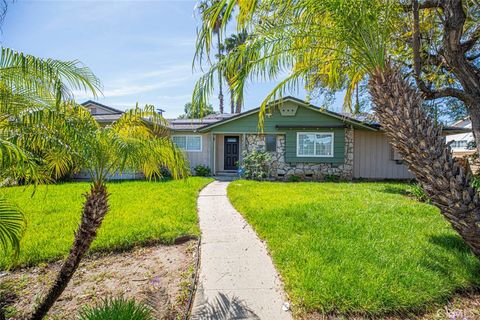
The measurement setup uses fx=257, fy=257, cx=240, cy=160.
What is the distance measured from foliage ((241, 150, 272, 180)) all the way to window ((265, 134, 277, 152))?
31.6 inches

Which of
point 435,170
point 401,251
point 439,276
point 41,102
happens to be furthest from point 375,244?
point 41,102

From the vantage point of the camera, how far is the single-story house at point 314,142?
14.2m

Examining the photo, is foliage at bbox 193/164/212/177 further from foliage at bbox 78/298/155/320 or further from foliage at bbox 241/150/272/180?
foliage at bbox 78/298/155/320

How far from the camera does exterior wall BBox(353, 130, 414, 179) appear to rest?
14688mm

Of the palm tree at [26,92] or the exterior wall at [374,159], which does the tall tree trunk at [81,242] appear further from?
the exterior wall at [374,159]

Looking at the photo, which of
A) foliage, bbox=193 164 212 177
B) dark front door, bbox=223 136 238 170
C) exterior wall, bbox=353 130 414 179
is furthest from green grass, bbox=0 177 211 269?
exterior wall, bbox=353 130 414 179

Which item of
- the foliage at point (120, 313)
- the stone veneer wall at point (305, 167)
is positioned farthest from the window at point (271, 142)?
the foliage at point (120, 313)

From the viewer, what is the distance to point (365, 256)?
13.4 ft

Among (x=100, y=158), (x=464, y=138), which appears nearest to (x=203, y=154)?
(x=100, y=158)

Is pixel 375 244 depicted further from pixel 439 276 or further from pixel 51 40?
pixel 51 40

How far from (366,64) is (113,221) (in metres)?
6.20

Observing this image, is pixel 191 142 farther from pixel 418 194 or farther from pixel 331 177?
pixel 418 194

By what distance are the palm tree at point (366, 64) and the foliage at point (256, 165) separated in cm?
955

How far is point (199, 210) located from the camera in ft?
24.8
